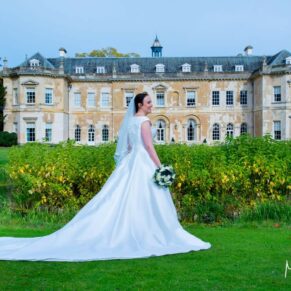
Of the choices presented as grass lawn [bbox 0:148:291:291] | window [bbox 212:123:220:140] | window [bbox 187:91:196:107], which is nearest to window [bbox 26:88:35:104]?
window [bbox 187:91:196:107]

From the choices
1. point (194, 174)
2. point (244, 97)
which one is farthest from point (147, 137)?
point (244, 97)

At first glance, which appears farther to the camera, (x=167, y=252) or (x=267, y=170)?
(x=267, y=170)

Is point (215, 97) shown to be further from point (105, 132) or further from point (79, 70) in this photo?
point (79, 70)

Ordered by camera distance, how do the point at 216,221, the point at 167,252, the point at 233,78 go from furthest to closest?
the point at 233,78 → the point at 216,221 → the point at 167,252

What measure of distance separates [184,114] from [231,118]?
438 centimetres

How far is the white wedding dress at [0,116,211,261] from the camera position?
5.45 metres

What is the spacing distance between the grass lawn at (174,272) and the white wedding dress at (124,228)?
215 millimetres

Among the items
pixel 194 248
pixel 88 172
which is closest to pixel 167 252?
pixel 194 248

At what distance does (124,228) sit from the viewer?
578 centimetres

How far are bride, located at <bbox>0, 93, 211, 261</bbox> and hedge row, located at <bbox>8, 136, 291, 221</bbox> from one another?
9.03ft

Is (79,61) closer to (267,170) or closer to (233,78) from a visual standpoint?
(233,78)

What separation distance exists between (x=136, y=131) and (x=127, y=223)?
1139 millimetres

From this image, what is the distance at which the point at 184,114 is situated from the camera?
46.8m

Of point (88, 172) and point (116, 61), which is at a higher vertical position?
point (116, 61)
